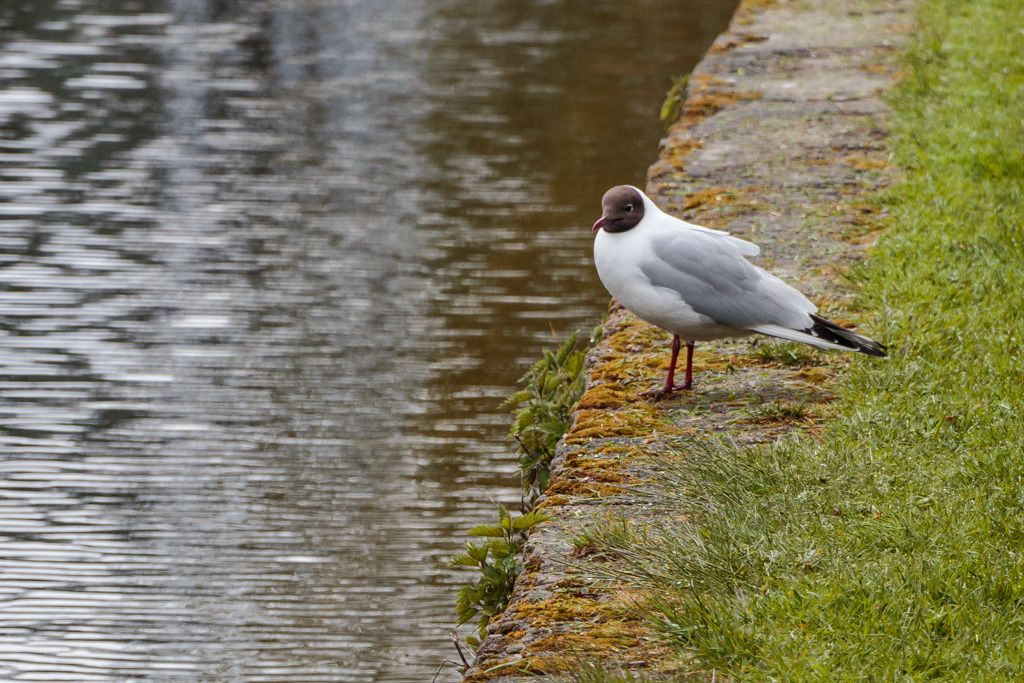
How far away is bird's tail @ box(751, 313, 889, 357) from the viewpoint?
4297 mm

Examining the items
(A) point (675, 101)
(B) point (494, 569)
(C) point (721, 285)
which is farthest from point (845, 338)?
(A) point (675, 101)

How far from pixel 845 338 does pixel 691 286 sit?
0.48m

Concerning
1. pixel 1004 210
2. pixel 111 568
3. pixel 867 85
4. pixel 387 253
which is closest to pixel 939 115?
pixel 867 85

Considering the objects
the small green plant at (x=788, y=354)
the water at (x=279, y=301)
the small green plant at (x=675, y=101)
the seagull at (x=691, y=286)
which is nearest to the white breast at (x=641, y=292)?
the seagull at (x=691, y=286)

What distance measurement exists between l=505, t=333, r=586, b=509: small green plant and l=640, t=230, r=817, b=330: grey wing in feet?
2.28

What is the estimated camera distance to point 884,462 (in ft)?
12.9

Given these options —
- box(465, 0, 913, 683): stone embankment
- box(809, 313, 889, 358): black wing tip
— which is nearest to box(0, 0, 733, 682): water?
box(465, 0, 913, 683): stone embankment

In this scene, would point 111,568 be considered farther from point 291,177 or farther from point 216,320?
point 291,177

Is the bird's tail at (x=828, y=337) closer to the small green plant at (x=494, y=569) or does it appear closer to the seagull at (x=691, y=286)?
the seagull at (x=691, y=286)

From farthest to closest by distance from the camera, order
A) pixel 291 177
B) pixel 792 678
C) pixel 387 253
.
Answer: pixel 291 177, pixel 387 253, pixel 792 678

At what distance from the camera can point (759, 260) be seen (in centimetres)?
557

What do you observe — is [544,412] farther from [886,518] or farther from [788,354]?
[886,518]

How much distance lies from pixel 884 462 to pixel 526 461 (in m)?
1.48

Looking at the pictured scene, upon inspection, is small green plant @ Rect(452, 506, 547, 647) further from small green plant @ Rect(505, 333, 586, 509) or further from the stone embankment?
small green plant @ Rect(505, 333, 586, 509)
